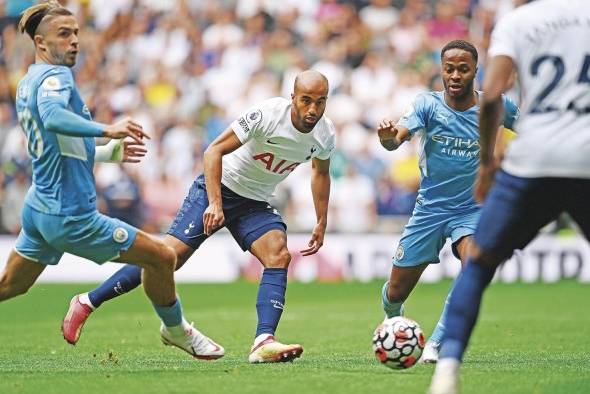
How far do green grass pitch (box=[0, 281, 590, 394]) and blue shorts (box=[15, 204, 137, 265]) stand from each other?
848mm

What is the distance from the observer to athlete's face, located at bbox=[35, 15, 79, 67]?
823cm

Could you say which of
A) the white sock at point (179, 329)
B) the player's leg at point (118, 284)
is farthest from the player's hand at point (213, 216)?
the white sock at point (179, 329)

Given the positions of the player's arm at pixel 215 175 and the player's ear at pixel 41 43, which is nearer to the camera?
the player's ear at pixel 41 43

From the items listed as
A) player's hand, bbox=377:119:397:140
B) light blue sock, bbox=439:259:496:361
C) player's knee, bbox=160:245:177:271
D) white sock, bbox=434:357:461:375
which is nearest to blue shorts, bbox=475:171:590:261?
light blue sock, bbox=439:259:496:361

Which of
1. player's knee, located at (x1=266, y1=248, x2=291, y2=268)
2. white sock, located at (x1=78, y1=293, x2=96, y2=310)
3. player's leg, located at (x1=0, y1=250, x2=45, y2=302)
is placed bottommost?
white sock, located at (x1=78, y1=293, x2=96, y2=310)

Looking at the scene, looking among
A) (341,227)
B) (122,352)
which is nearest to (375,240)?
(341,227)

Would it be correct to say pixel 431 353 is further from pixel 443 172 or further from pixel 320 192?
pixel 320 192

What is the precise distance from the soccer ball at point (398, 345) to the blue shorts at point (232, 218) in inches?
68.1

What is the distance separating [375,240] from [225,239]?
8.29 feet

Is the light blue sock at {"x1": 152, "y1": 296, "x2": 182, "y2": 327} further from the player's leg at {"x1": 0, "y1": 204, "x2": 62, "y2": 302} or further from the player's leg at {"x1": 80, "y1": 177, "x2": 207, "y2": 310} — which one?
the player's leg at {"x1": 0, "y1": 204, "x2": 62, "y2": 302}

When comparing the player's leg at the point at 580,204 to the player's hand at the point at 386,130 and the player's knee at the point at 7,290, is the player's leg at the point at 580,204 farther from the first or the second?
the player's knee at the point at 7,290

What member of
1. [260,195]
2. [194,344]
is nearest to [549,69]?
[194,344]

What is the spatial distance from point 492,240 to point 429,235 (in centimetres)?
317

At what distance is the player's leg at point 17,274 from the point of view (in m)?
8.48
